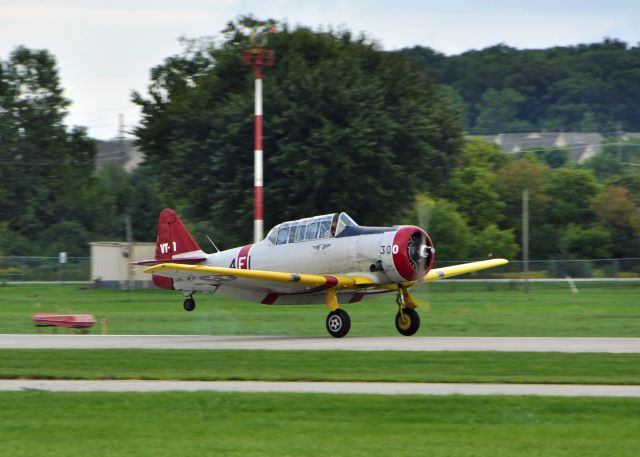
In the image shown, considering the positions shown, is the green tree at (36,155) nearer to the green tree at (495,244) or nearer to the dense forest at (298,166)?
the dense forest at (298,166)

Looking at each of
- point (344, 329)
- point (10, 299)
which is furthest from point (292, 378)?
point (10, 299)

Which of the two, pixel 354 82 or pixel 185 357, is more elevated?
pixel 354 82

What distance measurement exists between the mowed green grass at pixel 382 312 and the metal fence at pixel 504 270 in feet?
12.8

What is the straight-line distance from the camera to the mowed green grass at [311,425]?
1137 cm

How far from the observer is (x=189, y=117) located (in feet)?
185

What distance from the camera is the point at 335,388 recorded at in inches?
624

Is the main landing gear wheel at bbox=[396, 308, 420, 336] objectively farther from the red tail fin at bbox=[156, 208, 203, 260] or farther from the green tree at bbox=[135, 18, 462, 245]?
the green tree at bbox=[135, 18, 462, 245]

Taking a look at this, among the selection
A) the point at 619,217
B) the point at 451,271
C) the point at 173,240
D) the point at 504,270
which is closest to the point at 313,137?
the point at 504,270

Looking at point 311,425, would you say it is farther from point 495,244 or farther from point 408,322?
point 495,244

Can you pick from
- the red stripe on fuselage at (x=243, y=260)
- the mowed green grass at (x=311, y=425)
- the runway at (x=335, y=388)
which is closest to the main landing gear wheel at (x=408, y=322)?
the red stripe on fuselage at (x=243, y=260)

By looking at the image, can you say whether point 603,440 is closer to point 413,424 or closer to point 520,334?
point 413,424

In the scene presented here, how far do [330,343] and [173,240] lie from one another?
7787mm

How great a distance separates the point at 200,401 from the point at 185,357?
20.5 ft

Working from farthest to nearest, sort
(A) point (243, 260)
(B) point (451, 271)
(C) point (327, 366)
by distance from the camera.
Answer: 1. (B) point (451, 271)
2. (A) point (243, 260)
3. (C) point (327, 366)
